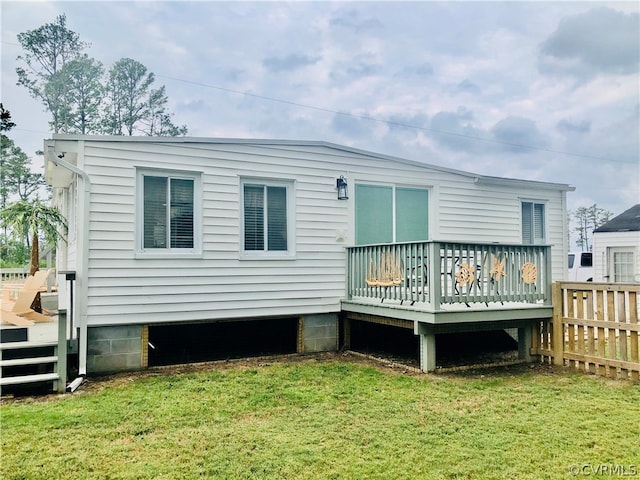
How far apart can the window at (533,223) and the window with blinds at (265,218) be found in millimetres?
5734

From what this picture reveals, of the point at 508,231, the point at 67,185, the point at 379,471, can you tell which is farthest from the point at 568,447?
the point at 67,185

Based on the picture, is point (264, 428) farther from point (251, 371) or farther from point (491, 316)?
point (491, 316)

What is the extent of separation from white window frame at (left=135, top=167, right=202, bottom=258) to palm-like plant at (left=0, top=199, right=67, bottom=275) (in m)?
4.08

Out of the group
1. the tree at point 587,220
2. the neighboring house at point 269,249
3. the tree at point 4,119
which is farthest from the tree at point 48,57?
the tree at point 587,220

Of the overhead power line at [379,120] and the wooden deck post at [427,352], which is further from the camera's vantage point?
the overhead power line at [379,120]

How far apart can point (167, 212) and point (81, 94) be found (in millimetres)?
18958

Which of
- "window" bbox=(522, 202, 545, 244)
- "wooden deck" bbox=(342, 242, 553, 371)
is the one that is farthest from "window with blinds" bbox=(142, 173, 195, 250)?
"window" bbox=(522, 202, 545, 244)

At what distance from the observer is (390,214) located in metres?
8.55

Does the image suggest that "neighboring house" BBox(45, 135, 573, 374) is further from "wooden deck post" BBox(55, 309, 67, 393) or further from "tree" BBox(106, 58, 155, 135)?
"tree" BBox(106, 58, 155, 135)

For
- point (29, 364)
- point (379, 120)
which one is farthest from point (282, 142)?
point (379, 120)

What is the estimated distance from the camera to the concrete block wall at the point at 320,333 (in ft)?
25.4

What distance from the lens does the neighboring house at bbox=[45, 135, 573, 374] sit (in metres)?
6.28

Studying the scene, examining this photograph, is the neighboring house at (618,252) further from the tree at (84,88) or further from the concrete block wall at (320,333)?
the tree at (84,88)

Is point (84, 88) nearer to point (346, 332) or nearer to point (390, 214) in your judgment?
point (390, 214)
